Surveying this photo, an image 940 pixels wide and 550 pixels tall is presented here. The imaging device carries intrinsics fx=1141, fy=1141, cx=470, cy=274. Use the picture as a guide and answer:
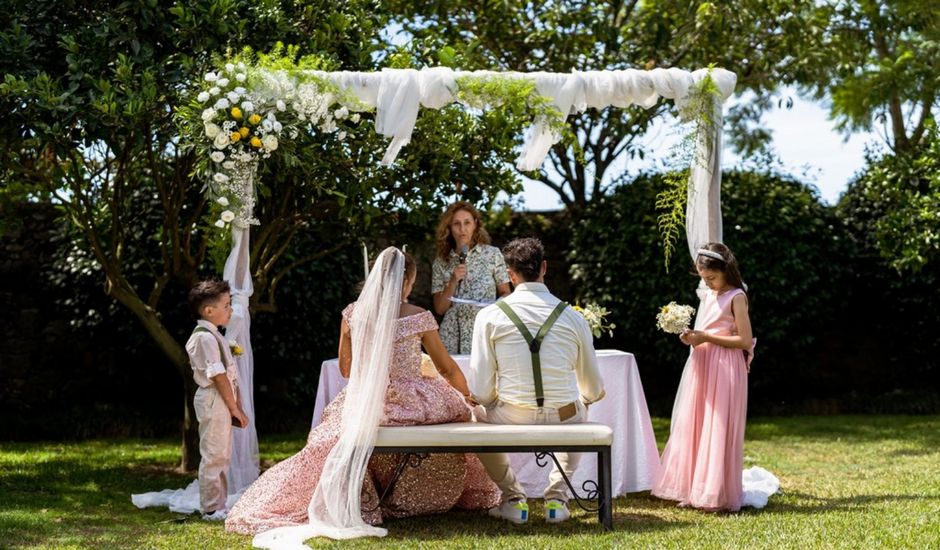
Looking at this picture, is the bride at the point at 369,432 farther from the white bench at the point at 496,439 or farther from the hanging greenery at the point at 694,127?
the hanging greenery at the point at 694,127

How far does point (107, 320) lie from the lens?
444 inches

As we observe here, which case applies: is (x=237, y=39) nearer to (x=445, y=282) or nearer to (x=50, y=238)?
(x=445, y=282)

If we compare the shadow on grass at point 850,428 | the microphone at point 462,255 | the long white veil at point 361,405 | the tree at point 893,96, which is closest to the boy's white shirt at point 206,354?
the long white veil at point 361,405

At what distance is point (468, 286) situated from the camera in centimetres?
827

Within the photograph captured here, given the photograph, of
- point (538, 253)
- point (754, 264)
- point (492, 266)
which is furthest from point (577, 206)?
point (538, 253)

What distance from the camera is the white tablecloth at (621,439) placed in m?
7.43

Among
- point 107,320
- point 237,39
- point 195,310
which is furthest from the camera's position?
point 107,320

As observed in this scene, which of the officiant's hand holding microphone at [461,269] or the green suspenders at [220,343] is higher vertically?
the officiant's hand holding microphone at [461,269]

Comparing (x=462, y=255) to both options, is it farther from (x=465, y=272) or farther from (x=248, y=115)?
(x=248, y=115)

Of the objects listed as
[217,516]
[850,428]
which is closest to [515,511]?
[217,516]

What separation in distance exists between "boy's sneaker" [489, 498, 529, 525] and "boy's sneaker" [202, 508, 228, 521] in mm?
1635

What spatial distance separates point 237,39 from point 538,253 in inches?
117

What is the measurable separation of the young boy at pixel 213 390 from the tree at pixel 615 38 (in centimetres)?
586

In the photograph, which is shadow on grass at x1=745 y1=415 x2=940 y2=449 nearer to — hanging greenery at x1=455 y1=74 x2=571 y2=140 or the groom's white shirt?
hanging greenery at x1=455 y1=74 x2=571 y2=140
